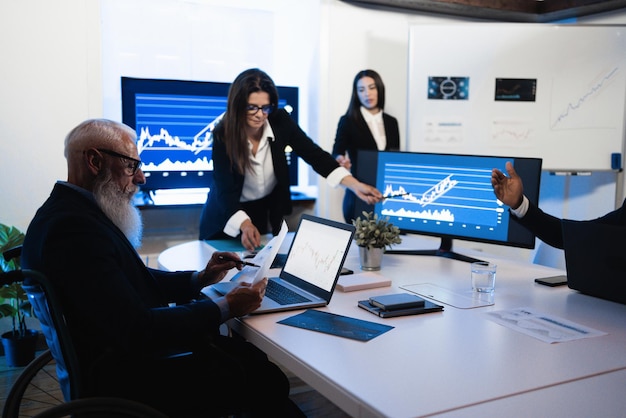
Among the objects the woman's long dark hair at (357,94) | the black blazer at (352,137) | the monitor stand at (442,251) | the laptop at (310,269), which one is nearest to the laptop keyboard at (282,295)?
the laptop at (310,269)

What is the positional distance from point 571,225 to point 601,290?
234mm

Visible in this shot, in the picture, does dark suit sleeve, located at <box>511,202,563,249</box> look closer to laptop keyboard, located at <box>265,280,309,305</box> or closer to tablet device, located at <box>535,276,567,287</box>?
tablet device, located at <box>535,276,567,287</box>

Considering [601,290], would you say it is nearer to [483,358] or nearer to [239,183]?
[483,358]

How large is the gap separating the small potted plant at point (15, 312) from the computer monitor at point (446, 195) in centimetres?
189

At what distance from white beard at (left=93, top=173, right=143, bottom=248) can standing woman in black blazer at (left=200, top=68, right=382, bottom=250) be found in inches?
30.1

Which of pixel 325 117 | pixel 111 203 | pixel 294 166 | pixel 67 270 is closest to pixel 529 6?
pixel 325 117

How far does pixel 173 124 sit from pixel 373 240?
84.5 inches

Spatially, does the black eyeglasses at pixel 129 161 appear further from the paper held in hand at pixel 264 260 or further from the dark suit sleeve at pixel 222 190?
the dark suit sleeve at pixel 222 190

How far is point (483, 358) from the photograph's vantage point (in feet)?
4.57

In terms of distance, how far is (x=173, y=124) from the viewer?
3939mm

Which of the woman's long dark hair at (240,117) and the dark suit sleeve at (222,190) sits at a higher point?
the woman's long dark hair at (240,117)

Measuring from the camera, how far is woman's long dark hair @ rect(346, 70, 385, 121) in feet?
13.4

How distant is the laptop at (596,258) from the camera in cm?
182

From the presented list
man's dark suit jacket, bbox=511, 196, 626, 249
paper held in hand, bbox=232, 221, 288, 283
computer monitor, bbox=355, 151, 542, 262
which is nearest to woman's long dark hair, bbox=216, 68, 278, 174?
computer monitor, bbox=355, 151, 542, 262
